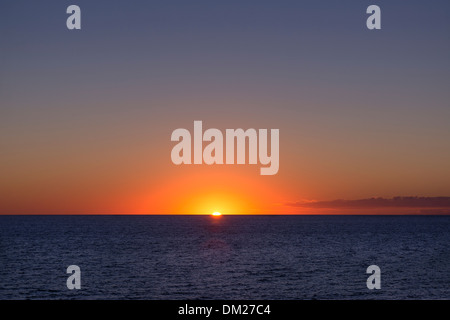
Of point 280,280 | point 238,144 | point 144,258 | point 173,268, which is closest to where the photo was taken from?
point 238,144

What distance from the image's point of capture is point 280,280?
→ 54000 millimetres

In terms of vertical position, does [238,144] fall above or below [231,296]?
above

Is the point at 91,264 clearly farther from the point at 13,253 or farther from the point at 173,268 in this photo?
the point at 13,253

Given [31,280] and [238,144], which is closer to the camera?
[238,144]

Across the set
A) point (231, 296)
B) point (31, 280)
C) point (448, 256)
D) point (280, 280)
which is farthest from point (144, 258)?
point (448, 256)

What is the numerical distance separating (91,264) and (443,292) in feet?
153

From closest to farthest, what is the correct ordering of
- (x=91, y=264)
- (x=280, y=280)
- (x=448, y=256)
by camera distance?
(x=280, y=280), (x=91, y=264), (x=448, y=256)
